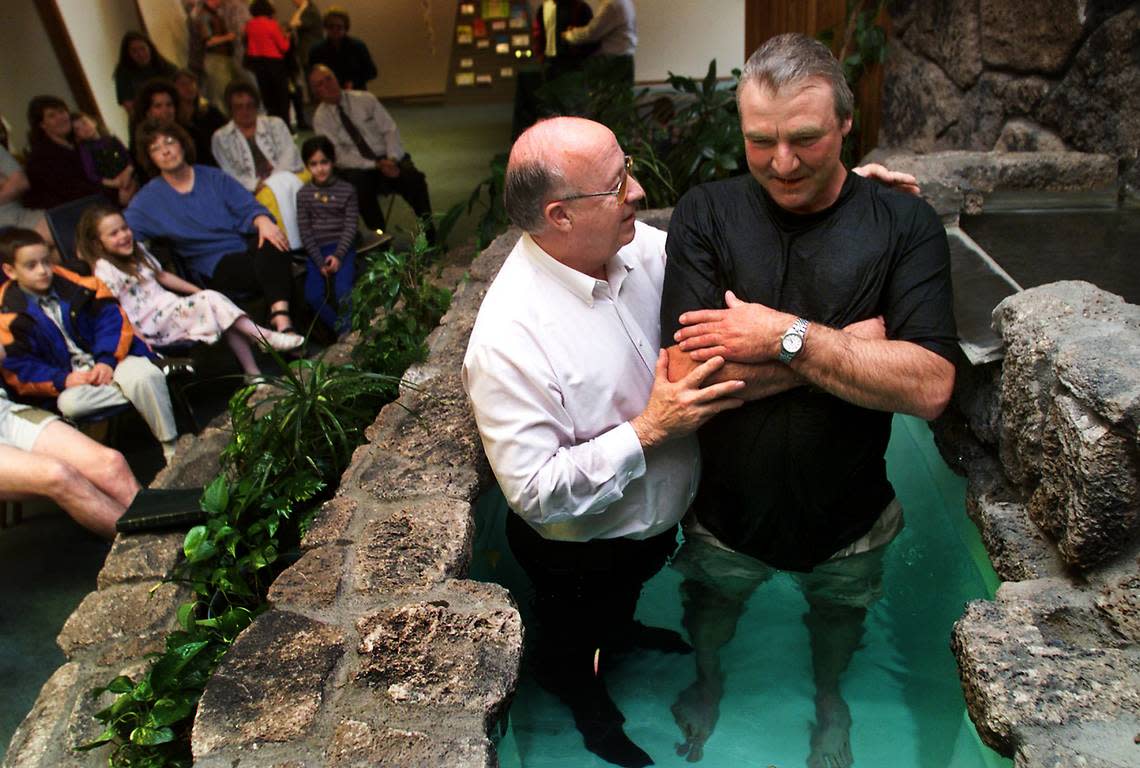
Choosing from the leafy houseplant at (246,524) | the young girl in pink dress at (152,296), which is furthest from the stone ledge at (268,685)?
the young girl in pink dress at (152,296)

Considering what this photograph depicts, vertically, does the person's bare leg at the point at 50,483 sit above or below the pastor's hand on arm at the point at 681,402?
below

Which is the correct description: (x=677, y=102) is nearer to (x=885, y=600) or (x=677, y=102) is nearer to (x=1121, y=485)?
(x=885, y=600)

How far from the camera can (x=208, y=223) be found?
4781 mm

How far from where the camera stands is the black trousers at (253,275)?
4.80m

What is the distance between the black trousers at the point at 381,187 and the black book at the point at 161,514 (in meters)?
3.34

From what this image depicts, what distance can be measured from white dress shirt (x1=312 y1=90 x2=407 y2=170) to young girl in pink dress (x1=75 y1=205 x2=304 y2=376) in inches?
65.7

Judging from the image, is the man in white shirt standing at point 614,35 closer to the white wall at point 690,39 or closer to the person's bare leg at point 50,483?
the white wall at point 690,39

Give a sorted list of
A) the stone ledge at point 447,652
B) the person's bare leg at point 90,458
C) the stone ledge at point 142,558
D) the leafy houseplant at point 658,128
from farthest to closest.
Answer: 1. the leafy houseplant at point 658,128
2. the person's bare leg at point 90,458
3. the stone ledge at point 142,558
4. the stone ledge at point 447,652

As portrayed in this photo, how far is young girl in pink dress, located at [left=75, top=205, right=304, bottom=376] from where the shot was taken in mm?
4102

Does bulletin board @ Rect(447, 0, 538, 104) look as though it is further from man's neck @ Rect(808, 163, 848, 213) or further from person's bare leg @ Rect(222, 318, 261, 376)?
man's neck @ Rect(808, 163, 848, 213)

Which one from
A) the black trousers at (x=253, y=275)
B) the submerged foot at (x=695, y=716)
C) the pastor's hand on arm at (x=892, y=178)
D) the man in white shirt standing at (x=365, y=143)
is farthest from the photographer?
the man in white shirt standing at (x=365, y=143)

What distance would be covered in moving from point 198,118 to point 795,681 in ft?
16.2

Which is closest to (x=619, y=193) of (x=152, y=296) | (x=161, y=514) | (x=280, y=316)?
(x=161, y=514)

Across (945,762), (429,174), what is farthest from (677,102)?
(945,762)
